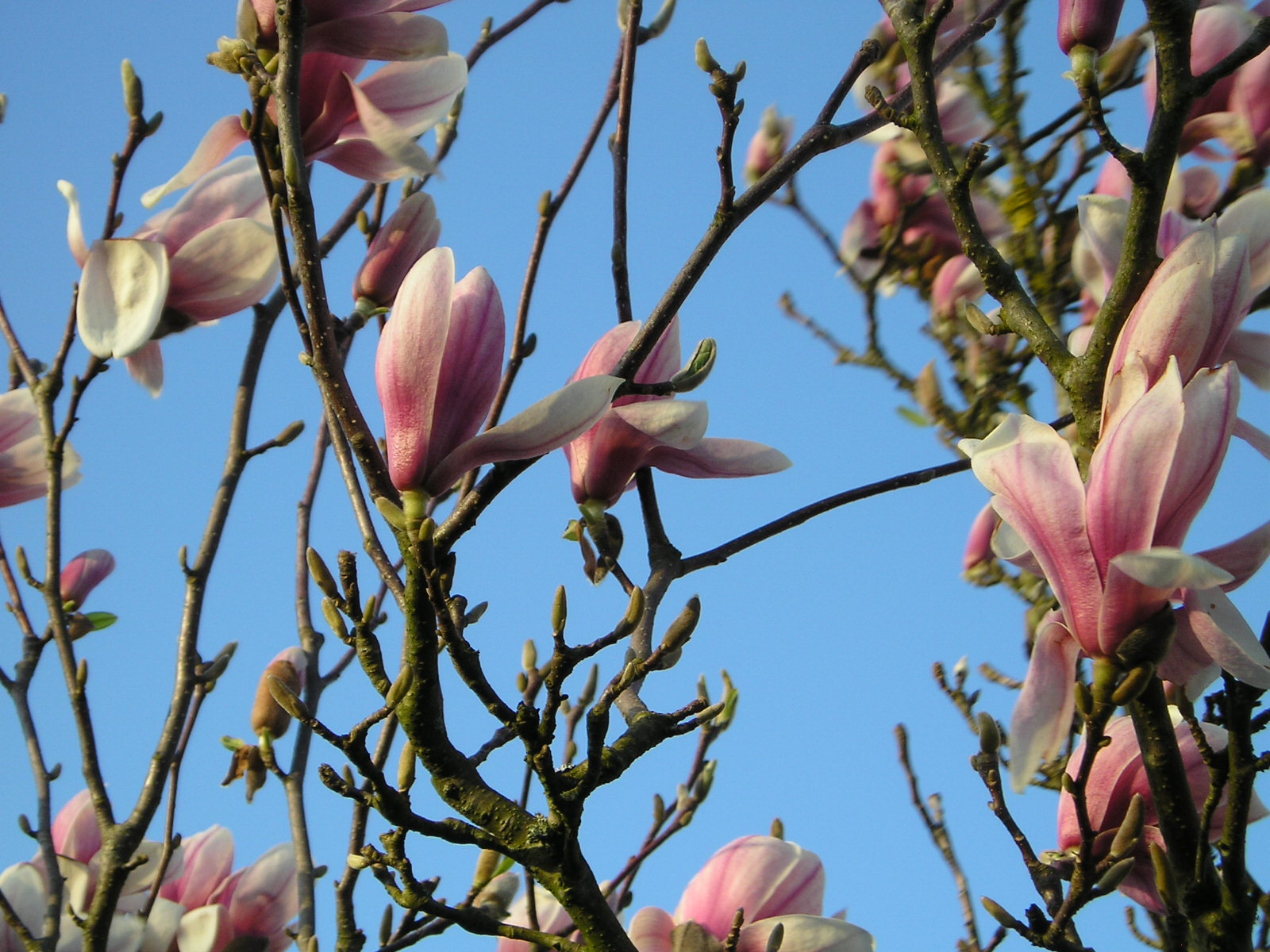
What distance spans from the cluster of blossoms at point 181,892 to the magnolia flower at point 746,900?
617 millimetres

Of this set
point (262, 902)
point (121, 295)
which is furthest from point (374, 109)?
point (262, 902)

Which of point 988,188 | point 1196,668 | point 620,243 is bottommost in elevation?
point 1196,668

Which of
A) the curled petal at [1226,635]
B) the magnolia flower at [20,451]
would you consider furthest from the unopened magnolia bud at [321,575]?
the magnolia flower at [20,451]

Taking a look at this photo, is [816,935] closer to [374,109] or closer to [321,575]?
[321,575]

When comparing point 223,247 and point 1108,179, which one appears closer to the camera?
point 223,247

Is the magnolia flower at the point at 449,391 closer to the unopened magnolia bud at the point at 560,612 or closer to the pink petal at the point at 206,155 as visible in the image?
the unopened magnolia bud at the point at 560,612

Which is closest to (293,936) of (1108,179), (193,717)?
(193,717)

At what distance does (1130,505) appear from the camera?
0.84 metres

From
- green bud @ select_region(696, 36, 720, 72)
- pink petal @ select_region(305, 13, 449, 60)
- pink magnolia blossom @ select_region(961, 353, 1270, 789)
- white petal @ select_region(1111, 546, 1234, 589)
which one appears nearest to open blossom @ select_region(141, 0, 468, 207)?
pink petal @ select_region(305, 13, 449, 60)

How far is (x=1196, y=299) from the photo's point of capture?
913 millimetres

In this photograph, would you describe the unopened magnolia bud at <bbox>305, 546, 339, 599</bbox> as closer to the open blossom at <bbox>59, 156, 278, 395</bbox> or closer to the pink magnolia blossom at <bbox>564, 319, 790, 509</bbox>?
the pink magnolia blossom at <bbox>564, 319, 790, 509</bbox>

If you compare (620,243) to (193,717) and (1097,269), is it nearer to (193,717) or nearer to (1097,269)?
(1097,269)

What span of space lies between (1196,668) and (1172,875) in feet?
0.54

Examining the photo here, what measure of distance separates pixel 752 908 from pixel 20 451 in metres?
1.15
